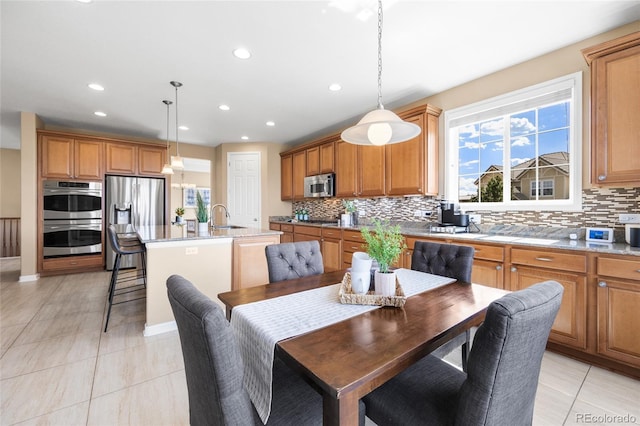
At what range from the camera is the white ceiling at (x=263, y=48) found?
210 centimetres

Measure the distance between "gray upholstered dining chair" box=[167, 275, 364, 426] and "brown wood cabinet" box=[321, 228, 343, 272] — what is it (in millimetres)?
3181

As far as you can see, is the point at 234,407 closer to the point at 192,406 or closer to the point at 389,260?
the point at 192,406

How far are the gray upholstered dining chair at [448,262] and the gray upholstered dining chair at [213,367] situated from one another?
1121mm

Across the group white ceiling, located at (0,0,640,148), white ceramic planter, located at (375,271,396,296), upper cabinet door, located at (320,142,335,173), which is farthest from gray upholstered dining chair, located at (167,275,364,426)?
upper cabinet door, located at (320,142,335,173)

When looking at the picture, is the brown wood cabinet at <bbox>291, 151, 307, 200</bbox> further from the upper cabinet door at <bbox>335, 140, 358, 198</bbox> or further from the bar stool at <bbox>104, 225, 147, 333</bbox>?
the bar stool at <bbox>104, 225, 147, 333</bbox>

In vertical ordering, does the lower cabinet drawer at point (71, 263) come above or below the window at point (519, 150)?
below

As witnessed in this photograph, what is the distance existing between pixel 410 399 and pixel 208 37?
2914 millimetres

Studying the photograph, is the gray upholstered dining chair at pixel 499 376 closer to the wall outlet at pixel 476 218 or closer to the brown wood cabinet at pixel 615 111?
the brown wood cabinet at pixel 615 111

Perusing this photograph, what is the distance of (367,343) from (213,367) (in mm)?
484

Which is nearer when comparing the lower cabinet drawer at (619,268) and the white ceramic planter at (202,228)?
the lower cabinet drawer at (619,268)

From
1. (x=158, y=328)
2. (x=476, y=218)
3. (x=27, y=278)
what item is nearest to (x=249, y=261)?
(x=158, y=328)

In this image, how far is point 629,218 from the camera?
2189 millimetres

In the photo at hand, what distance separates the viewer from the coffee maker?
3125mm

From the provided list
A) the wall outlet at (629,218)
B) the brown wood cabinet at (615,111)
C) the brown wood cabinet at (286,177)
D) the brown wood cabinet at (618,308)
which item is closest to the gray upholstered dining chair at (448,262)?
the brown wood cabinet at (618,308)
